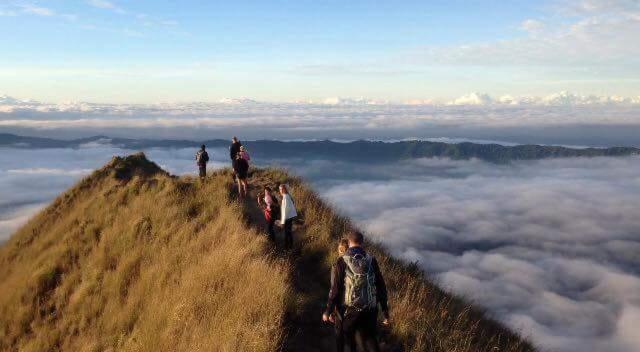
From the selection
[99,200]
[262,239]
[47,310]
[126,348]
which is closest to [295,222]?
[262,239]

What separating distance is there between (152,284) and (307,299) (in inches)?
119

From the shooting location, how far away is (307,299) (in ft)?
26.0

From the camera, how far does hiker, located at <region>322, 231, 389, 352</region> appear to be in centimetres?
540

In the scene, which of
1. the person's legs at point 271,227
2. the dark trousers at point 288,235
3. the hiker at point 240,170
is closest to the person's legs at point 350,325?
the dark trousers at point 288,235

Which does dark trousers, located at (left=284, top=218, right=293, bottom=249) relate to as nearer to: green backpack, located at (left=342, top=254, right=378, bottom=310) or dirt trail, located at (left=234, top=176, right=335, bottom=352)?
dirt trail, located at (left=234, top=176, right=335, bottom=352)

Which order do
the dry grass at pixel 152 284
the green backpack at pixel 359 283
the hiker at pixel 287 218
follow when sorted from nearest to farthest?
the green backpack at pixel 359 283, the dry grass at pixel 152 284, the hiker at pixel 287 218

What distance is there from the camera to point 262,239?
995 centimetres

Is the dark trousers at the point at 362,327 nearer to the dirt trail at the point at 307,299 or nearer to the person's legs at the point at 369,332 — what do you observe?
the person's legs at the point at 369,332

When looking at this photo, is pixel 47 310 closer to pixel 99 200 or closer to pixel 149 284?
pixel 149 284

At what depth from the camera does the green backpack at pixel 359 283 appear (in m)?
5.38

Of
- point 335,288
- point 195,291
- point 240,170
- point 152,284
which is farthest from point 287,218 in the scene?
point 240,170

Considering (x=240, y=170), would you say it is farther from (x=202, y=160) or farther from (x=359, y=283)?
(x=359, y=283)

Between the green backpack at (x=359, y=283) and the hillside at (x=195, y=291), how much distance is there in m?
1.22

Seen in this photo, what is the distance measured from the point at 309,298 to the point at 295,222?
574cm
